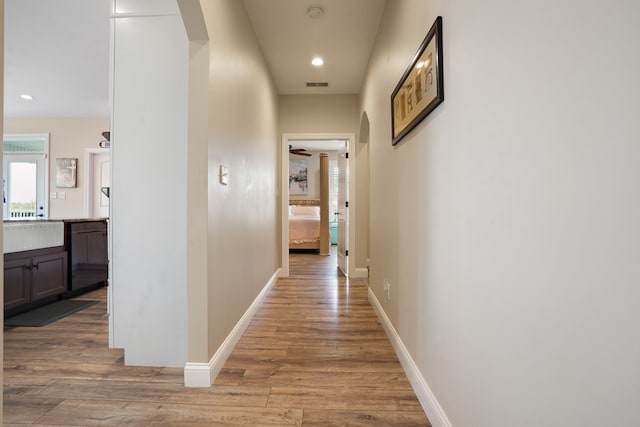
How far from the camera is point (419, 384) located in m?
1.59

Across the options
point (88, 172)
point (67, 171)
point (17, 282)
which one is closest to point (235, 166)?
point (17, 282)

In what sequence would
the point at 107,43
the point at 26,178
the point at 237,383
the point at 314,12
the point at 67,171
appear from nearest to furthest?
the point at 237,383, the point at 314,12, the point at 107,43, the point at 67,171, the point at 26,178

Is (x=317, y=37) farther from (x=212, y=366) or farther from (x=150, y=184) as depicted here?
(x=212, y=366)

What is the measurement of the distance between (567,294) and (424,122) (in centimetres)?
110

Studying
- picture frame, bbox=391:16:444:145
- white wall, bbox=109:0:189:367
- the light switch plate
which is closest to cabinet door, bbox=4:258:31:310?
white wall, bbox=109:0:189:367

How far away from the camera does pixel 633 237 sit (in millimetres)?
529

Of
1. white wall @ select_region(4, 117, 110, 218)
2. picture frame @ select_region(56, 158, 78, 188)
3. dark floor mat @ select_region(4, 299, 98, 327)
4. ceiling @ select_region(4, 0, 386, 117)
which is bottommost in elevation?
dark floor mat @ select_region(4, 299, 98, 327)

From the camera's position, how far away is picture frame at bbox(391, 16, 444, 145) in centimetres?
133

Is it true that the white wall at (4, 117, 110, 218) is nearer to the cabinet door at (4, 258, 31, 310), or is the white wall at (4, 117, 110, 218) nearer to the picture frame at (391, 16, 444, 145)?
the cabinet door at (4, 258, 31, 310)

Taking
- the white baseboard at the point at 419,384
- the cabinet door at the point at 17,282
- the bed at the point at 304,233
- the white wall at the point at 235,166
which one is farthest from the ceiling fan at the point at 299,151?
the white baseboard at the point at 419,384

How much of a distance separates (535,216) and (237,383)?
1.72 meters

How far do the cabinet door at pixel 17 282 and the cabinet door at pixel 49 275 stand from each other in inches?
2.1

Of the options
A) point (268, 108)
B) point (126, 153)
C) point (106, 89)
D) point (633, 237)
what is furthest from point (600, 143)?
point (106, 89)

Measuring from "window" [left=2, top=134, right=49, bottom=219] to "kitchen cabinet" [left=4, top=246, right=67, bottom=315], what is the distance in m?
3.45
